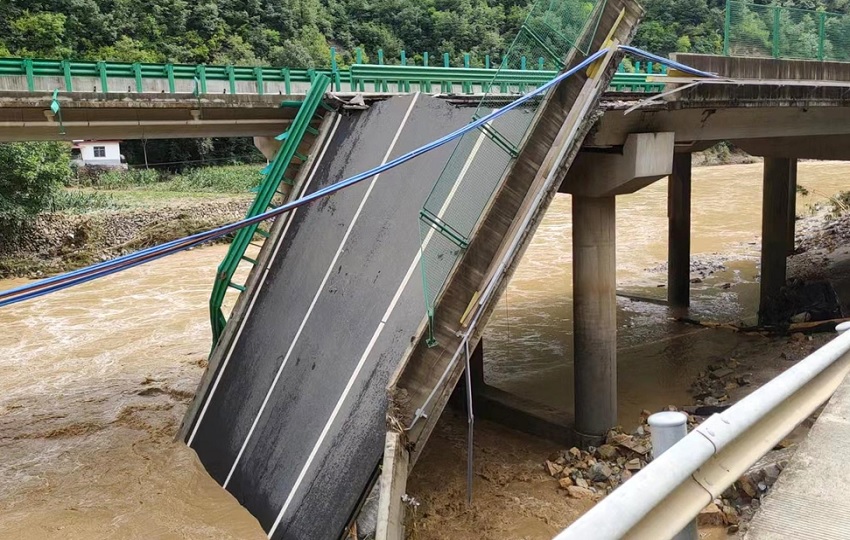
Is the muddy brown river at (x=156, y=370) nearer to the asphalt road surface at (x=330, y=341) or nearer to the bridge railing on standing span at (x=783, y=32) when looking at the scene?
the asphalt road surface at (x=330, y=341)

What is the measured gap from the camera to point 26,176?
27406 millimetres

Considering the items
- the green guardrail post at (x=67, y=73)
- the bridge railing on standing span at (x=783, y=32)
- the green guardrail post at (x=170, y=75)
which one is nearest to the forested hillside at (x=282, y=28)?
the bridge railing on standing span at (x=783, y=32)

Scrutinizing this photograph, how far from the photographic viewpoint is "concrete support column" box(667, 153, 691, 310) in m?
18.8

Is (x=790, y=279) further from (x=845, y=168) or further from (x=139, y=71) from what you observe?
(x=845, y=168)

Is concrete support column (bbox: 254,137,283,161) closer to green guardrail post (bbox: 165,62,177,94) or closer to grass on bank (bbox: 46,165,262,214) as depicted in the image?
green guardrail post (bbox: 165,62,177,94)

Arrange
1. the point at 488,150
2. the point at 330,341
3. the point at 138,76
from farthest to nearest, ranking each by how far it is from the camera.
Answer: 1. the point at 138,76
2. the point at 330,341
3. the point at 488,150

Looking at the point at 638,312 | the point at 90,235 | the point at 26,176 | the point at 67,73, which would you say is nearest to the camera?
the point at 67,73

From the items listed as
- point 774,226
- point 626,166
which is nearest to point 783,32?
point 774,226

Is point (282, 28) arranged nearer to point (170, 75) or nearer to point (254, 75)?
point (254, 75)

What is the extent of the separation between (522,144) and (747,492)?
480 cm

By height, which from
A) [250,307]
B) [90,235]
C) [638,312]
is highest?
[250,307]

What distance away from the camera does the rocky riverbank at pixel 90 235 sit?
1130 inches

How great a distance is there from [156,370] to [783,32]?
585 inches

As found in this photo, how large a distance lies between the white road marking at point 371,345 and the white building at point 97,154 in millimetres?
46843
